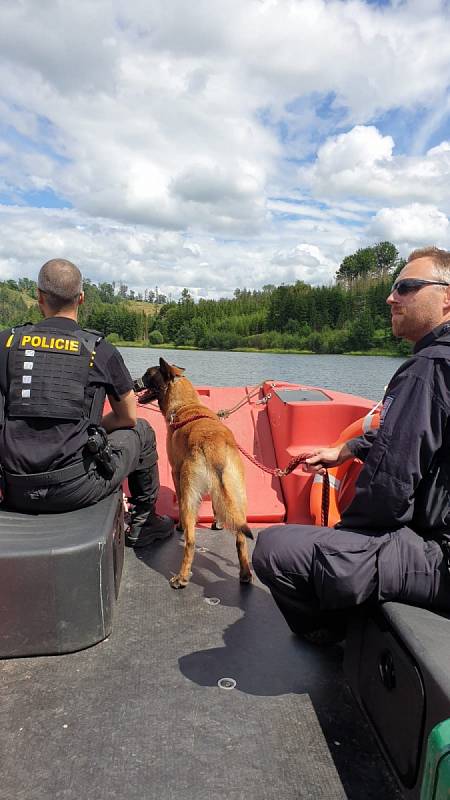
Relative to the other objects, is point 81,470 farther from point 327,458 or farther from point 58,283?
point 327,458

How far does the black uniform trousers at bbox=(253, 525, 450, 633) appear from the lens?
1766mm

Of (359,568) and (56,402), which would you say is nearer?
(359,568)

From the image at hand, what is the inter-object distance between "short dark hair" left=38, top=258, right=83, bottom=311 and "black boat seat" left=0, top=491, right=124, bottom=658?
1.20 meters

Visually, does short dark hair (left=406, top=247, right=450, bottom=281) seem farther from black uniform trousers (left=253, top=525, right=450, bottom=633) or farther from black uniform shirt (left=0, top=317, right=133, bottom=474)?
black uniform shirt (left=0, top=317, right=133, bottom=474)

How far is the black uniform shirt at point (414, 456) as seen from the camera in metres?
1.74

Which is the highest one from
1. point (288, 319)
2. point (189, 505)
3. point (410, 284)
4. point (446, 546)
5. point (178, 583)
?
point (288, 319)

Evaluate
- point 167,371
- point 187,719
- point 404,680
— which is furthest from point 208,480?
point 404,680

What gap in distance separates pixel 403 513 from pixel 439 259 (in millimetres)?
1054

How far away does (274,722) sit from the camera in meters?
1.92

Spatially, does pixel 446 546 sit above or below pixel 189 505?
above

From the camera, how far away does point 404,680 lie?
1599 mm

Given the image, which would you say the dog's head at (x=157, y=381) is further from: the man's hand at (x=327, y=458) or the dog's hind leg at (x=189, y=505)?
the man's hand at (x=327, y=458)

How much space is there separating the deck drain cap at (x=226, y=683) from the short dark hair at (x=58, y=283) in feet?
6.74

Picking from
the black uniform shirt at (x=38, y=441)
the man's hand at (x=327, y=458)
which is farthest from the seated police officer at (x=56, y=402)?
the man's hand at (x=327, y=458)
